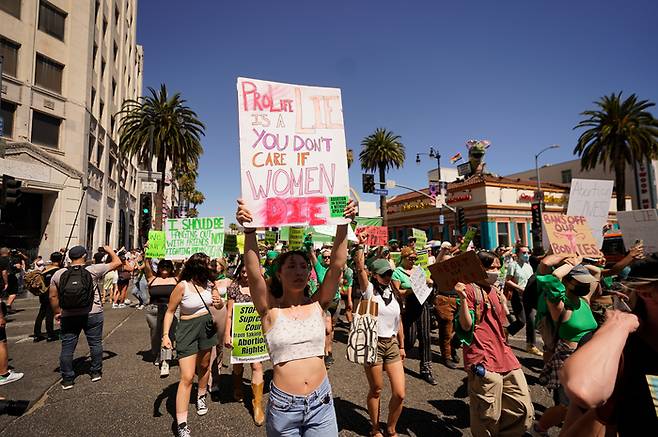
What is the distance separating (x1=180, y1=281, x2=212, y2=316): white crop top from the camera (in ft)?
14.5

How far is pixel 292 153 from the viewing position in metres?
2.93

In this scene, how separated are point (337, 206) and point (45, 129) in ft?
79.3

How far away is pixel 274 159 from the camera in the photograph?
2.86m

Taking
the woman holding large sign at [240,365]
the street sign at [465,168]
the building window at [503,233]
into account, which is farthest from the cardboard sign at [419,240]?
the street sign at [465,168]

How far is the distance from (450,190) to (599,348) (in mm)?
39807

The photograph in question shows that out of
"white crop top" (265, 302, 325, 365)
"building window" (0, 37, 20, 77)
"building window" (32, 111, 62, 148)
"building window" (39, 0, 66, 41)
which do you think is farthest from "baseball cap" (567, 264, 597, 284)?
"building window" (39, 0, 66, 41)

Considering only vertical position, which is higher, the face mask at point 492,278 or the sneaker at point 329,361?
the face mask at point 492,278

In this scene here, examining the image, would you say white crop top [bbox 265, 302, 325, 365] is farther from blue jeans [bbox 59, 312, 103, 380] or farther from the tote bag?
blue jeans [bbox 59, 312, 103, 380]

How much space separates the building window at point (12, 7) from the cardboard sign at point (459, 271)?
85.7 feet

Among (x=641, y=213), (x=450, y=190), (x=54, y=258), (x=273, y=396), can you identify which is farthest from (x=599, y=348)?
(x=450, y=190)

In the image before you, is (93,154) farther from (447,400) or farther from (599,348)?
(599,348)

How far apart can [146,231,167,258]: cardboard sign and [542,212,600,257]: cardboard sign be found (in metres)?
7.20

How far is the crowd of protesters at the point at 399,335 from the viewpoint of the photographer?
53.5 inches

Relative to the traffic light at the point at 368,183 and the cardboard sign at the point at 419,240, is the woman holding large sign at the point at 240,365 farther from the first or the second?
the traffic light at the point at 368,183
